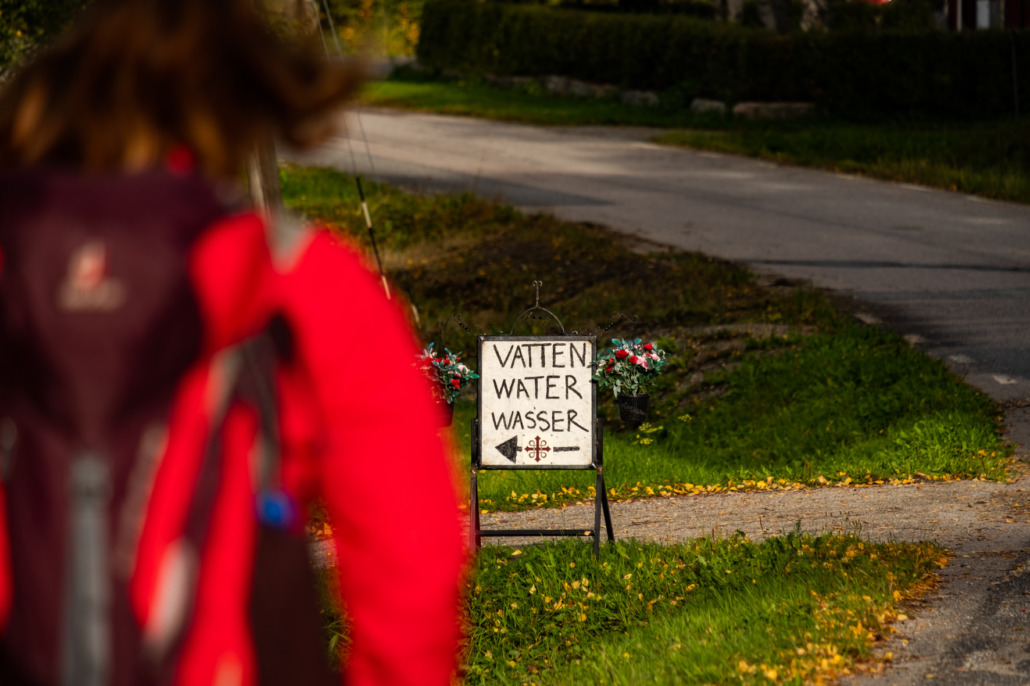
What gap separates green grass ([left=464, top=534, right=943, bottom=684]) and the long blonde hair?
3.13 metres

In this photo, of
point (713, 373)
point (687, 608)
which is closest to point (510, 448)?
point (687, 608)

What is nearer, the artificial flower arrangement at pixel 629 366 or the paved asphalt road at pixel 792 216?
the artificial flower arrangement at pixel 629 366

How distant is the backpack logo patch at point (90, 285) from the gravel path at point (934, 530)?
10.8ft

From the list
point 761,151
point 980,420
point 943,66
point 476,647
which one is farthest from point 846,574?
point 943,66

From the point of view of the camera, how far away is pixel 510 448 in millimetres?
6531

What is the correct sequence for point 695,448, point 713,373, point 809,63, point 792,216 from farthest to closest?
point 809,63
point 792,216
point 713,373
point 695,448

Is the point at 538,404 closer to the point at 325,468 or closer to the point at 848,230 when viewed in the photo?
the point at 325,468

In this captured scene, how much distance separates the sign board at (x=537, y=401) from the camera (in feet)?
21.3

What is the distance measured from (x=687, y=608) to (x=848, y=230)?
1088 centimetres

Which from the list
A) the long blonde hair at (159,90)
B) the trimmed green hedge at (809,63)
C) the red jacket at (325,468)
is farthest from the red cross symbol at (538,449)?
the trimmed green hedge at (809,63)

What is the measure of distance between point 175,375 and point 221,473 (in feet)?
0.43

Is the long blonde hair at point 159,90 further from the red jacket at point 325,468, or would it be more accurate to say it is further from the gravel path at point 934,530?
the gravel path at point 934,530

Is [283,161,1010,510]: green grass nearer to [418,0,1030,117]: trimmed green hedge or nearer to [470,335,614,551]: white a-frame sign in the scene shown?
[470,335,614,551]: white a-frame sign

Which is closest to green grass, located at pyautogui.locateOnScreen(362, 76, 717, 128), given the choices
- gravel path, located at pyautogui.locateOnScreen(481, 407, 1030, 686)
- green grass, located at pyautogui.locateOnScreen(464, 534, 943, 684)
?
gravel path, located at pyautogui.locateOnScreen(481, 407, 1030, 686)
